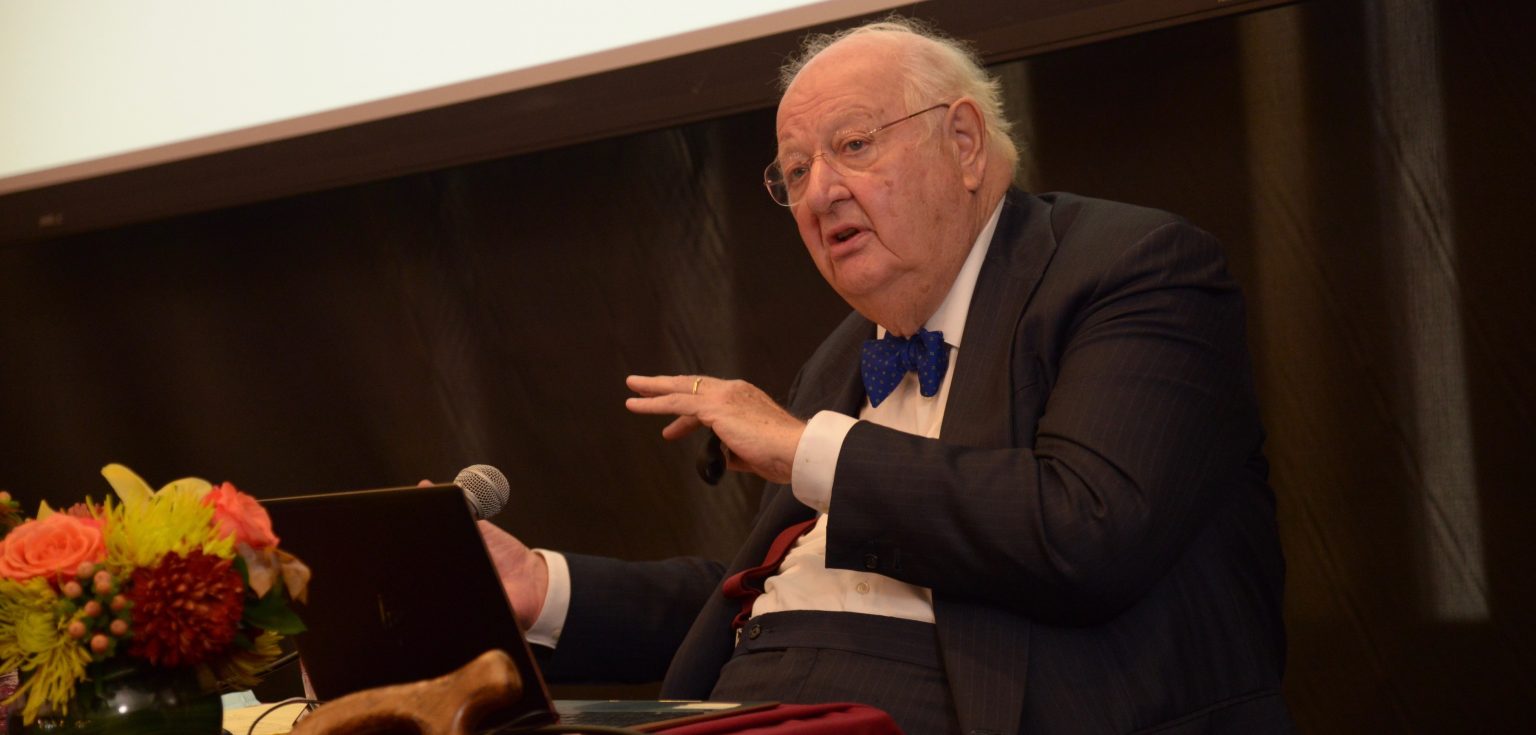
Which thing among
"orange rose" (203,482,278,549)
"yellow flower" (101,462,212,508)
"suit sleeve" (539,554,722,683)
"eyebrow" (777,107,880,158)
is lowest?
"suit sleeve" (539,554,722,683)

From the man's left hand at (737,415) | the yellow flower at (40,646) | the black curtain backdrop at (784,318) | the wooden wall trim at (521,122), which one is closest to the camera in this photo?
the yellow flower at (40,646)

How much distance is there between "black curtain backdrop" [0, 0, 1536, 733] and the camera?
2217mm

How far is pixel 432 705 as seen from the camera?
103 centimetres

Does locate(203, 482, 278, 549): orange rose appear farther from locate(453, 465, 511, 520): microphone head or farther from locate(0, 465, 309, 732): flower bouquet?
locate(453, 465, 511, 520): microphone head

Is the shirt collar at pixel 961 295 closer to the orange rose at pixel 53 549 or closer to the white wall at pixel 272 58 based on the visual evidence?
the white wall at pixel 272 58

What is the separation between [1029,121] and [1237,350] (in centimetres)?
102

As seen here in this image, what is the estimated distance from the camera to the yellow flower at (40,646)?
112cm

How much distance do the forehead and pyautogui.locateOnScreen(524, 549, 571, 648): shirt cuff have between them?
687 millimetres

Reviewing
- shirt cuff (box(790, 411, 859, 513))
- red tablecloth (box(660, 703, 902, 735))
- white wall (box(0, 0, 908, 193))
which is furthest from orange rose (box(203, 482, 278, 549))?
white wall (box(0, 0, 908, 193))

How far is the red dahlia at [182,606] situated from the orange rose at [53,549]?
0.05m

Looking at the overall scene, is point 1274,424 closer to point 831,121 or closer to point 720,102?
point 831,121

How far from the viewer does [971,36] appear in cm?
247

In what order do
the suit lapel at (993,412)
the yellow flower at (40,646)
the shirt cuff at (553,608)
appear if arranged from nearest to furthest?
1. the yellow flower at (40,646)
2. the suit lapel at (993,412)
3. the shirt cuff at (553,608)

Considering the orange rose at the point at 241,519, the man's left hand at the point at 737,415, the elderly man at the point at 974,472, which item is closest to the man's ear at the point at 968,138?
the elderly man at the point at 974,472
